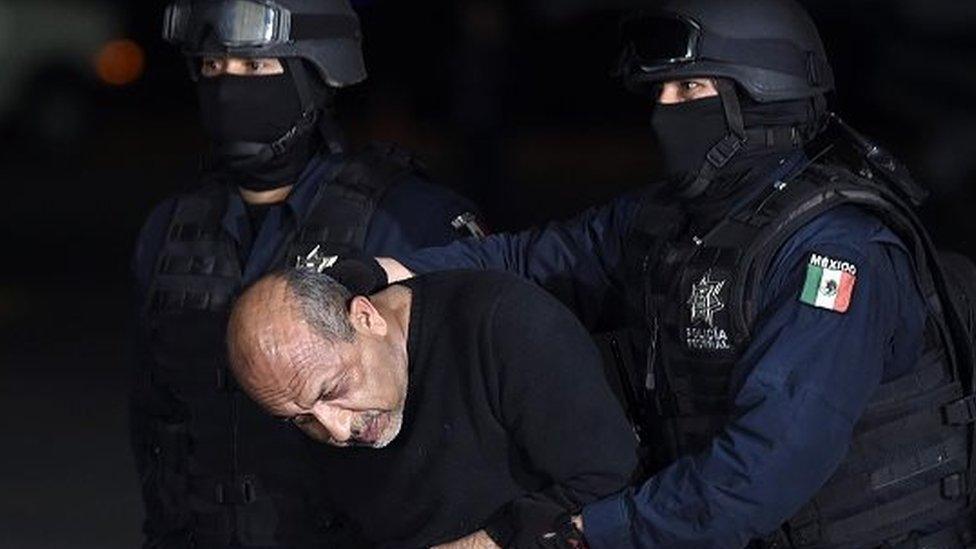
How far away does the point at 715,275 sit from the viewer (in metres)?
3.87

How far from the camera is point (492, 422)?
3623 millimetres

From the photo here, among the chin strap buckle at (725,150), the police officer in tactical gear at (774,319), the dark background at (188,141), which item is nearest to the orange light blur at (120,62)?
the dark background at (188,141)

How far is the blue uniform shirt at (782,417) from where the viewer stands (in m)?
3.64

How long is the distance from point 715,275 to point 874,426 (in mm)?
388

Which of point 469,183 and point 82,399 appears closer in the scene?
point 82,399

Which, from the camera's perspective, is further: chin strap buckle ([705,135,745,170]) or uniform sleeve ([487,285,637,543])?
chin strap buckle ([705,135,745,170])

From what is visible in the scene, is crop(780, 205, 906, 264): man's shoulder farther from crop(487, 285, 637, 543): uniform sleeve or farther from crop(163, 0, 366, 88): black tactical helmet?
crop(163, 0, 366, 88): black tactical helmet

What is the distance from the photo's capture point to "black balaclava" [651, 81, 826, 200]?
407cm

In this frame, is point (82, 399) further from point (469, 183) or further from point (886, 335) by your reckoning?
point (886, 335)

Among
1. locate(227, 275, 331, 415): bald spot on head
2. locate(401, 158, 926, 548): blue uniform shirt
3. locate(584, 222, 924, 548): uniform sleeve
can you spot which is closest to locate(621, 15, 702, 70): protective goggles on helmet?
locate(401, 158, 926, 548): blue uniform shirt

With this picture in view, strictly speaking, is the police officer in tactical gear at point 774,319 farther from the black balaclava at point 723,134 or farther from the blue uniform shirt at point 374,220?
the blue uniform shirt at point 374,220

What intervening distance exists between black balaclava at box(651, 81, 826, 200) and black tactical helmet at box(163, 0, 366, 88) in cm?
95

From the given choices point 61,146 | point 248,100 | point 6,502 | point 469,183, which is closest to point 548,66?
point 61,146

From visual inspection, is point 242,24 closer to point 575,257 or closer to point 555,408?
point 575,257
